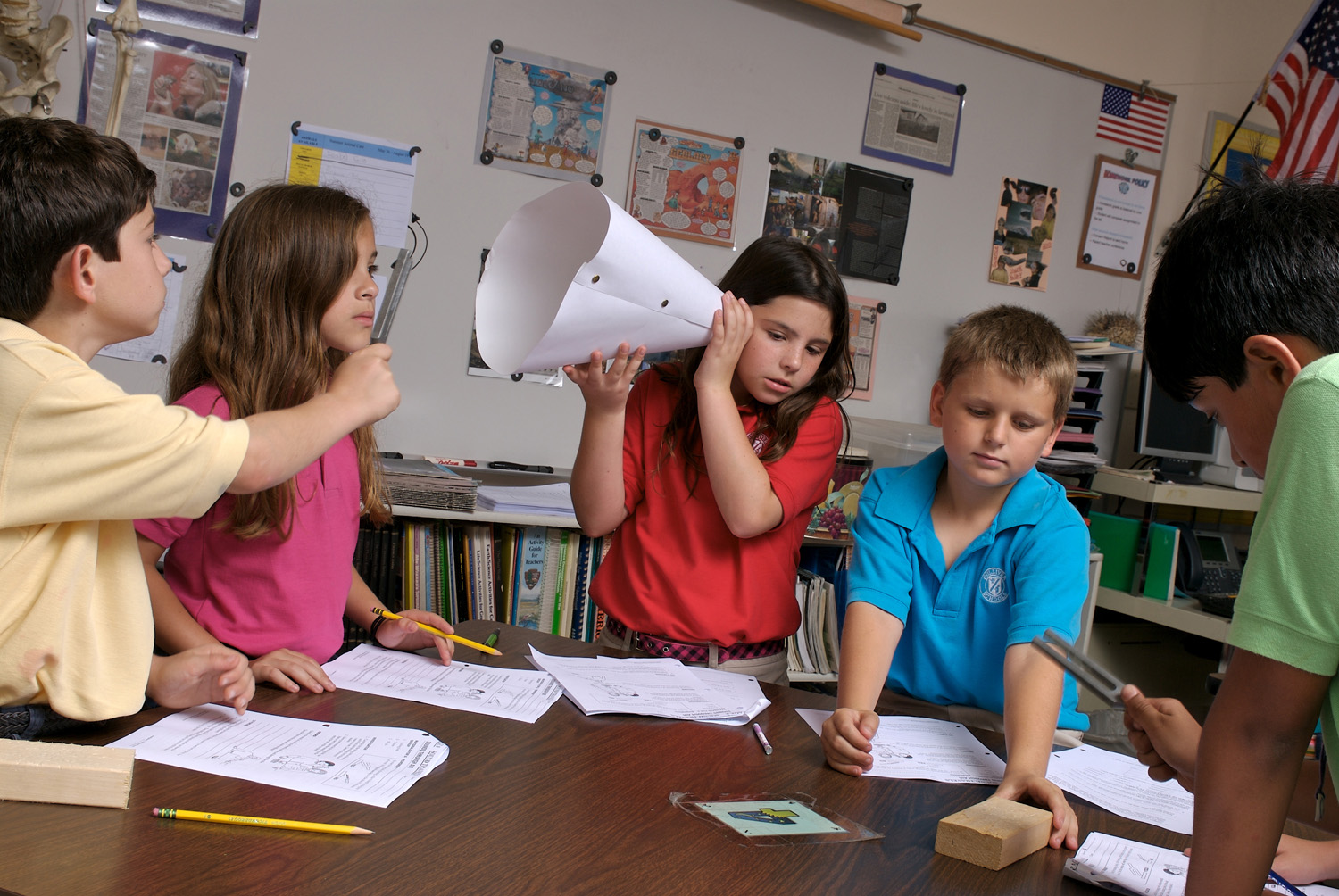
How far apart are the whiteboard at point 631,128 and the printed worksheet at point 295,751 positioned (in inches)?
64.0

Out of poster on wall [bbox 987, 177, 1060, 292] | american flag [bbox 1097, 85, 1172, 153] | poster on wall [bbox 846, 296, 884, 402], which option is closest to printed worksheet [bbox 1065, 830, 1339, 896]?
poster on wall [bbox 846, 296, 884, 402]

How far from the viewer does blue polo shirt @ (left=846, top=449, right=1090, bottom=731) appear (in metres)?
1.18

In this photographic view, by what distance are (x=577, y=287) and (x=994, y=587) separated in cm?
64

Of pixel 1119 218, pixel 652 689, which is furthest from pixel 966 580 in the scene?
pixel 1119 218

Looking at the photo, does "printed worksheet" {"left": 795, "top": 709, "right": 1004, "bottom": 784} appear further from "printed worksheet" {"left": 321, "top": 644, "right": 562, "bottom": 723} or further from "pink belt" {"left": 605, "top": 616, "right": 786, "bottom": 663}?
"printed worksheet" {"left": 321, "top": 644, "right": 562, "bottom": 723}

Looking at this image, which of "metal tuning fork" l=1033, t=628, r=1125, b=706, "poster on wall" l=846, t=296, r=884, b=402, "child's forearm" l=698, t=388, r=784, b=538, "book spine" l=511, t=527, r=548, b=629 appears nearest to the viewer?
"metal tuning fork" l=1033, t=628, r=1125, b=706

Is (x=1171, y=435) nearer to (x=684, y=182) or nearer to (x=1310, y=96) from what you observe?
(x=1310, y=96)

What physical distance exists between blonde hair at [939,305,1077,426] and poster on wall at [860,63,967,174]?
1796 mm

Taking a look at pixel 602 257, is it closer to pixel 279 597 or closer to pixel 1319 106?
pixel 279 597

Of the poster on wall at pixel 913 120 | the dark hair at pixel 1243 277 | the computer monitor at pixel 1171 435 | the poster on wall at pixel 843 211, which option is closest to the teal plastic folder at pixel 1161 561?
the computer monitor at pixel 1171 435

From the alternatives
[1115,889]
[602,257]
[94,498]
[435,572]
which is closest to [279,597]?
[94,498]

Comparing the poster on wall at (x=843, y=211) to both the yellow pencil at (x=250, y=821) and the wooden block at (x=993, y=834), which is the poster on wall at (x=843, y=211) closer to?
the wooden block at (x=993, y=834)

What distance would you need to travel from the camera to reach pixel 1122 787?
1.01 m

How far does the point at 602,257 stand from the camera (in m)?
1.01
